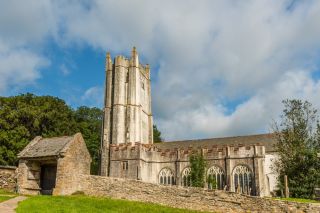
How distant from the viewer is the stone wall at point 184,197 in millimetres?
17297

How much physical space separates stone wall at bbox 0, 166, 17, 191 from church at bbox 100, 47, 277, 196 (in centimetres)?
1458

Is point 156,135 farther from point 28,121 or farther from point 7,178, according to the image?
point 7,178

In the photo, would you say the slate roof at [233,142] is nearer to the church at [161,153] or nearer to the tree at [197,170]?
the church at [161,153]

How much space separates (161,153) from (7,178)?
1826cm

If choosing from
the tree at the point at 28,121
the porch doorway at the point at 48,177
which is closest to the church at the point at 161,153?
the tree at the point at 28,121

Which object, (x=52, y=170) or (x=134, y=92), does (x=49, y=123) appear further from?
(x=52, y=170)

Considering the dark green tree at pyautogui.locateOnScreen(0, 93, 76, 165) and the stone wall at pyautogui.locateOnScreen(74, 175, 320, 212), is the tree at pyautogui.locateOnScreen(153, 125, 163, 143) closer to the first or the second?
the dark green tree at pyautogui.locateOnScreen(0, 93, 76, 165)

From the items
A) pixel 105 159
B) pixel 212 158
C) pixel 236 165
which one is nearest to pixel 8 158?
pixel 105 159

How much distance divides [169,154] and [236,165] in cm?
727

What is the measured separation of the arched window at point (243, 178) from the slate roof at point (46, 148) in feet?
60.2

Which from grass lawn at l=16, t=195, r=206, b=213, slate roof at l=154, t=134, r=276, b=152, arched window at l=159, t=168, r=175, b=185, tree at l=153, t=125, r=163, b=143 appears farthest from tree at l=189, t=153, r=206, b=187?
tree at l=153, t=125, r=163, b=143

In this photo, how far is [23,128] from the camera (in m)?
38.4

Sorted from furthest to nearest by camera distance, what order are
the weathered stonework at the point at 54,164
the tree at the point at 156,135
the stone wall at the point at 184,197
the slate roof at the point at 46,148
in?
1. the tree at the point at 156,135
2. the slate roof at the point at 46,148
3. the weathered stonework at the point at 54,164
4. the stone wall at the point at 184,197

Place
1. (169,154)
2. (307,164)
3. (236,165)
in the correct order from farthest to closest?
(169,154) < (236,165) < (307,164)
